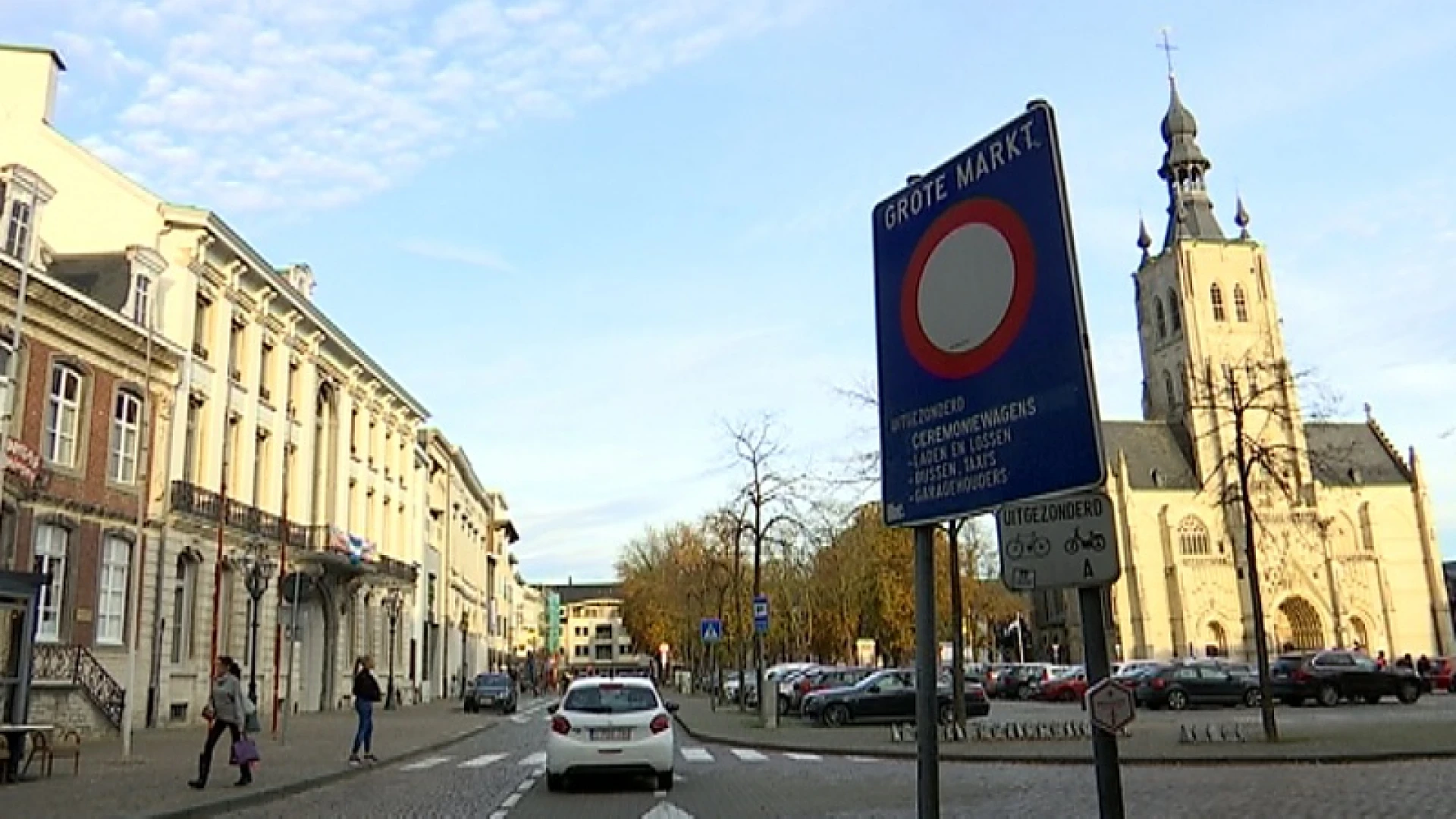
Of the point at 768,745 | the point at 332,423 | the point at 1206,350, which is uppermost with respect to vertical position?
the point at 1206,350

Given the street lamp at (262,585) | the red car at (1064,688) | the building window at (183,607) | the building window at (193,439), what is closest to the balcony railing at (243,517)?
the building window at (193,439)

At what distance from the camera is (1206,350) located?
94562 millimetres

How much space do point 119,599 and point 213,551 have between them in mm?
4685

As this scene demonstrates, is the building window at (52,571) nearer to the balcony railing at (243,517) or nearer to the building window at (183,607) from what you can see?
the balcony railing at (243,517)

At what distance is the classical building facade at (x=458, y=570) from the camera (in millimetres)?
65938

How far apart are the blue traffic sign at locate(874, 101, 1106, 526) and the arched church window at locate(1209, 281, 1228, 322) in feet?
331

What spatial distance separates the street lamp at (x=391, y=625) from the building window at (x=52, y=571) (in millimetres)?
24212

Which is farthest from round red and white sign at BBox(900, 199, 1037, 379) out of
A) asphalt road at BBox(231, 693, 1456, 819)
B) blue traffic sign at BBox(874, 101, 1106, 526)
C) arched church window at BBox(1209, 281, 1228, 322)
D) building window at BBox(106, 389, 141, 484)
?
arched church window at BBox(1209, 281, 1228, 322)

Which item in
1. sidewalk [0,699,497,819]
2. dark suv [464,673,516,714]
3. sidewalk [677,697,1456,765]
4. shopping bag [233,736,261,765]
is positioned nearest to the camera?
sidewalk [0,699,497,819]

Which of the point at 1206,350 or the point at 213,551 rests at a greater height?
the point at 1206,350

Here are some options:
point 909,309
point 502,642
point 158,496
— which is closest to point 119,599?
point 158,496

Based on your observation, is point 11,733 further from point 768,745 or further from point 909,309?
point 909,309

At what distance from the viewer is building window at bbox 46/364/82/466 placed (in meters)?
27.2

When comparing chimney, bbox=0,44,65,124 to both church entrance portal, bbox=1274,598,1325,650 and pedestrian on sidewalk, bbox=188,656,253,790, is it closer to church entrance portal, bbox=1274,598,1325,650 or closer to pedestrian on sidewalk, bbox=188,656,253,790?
pedestrian on sidewalk, bbox=188,656,253,790
